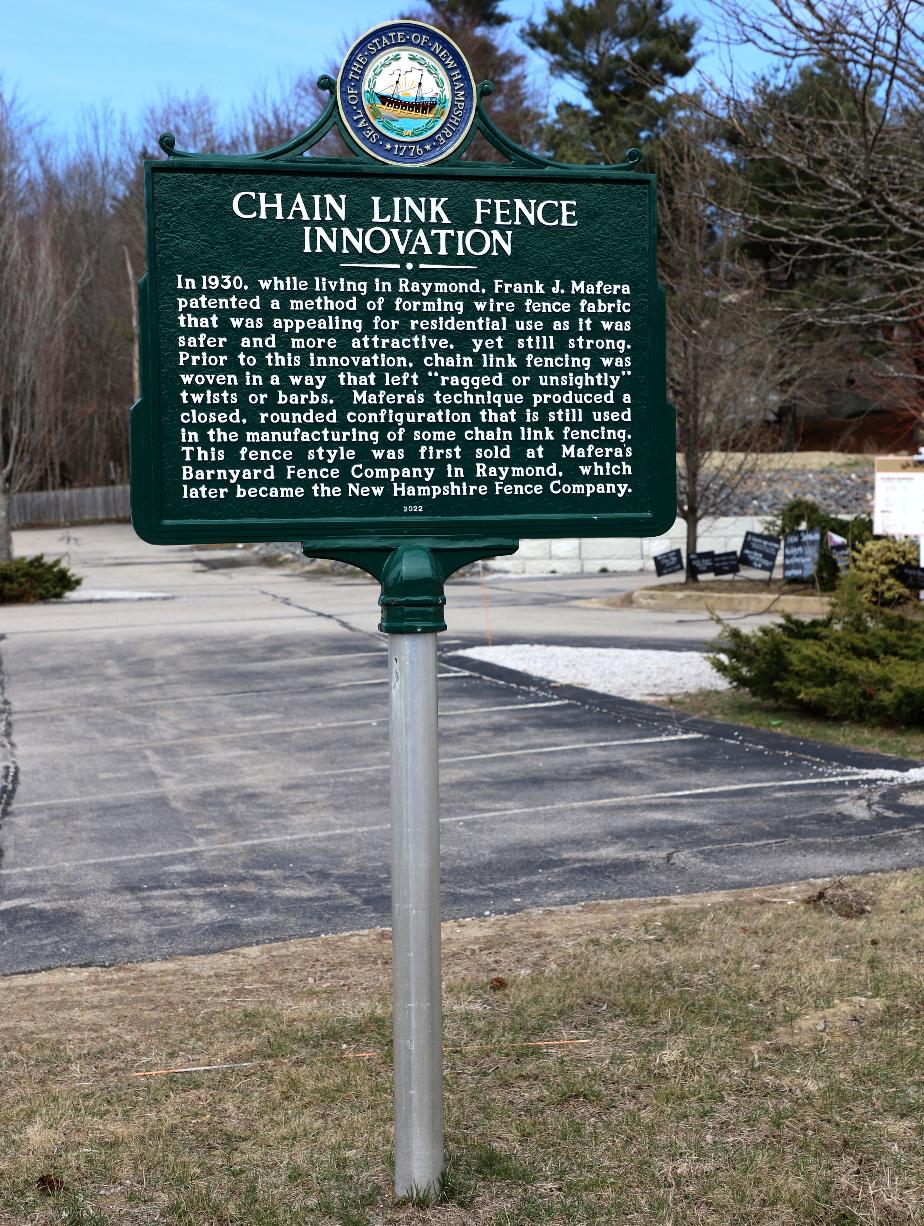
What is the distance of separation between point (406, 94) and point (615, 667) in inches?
489

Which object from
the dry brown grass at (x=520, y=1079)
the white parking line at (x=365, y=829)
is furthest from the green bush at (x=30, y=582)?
the dry brown grass at (x=520, y=1079)

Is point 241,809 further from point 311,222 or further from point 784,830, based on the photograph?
point 311,222

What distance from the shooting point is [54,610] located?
26703 millimetres

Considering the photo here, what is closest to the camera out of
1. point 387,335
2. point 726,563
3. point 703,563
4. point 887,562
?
point 387,335

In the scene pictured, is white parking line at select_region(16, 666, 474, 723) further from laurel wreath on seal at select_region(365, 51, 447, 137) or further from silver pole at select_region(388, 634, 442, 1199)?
laurel wreath on seal at select_region(365, 51, 447, 137)

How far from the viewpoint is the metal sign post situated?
3.84m

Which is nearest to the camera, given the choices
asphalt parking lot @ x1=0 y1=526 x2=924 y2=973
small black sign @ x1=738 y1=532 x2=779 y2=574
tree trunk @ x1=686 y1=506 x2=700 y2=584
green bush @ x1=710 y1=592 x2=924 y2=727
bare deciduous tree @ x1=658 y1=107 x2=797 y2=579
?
asphalt parking lot @ x1=0 y1=526 x2=924 y2=973

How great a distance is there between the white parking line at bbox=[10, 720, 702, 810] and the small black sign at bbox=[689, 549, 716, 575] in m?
15.5

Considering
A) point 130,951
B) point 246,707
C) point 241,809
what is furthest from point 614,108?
point 130,951

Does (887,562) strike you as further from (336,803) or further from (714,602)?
(336,803)

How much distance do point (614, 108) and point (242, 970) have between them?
44.5 m

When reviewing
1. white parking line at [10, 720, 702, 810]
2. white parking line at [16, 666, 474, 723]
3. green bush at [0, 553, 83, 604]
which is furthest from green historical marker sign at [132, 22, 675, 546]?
green bush at [0, 553, 83, 604]

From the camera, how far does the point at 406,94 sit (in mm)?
3869

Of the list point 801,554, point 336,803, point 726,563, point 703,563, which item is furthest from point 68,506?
point 336,803
